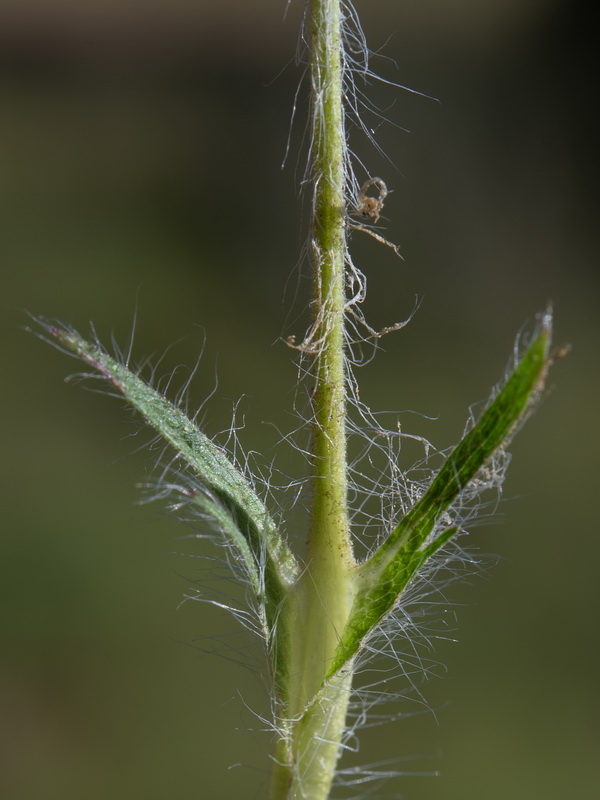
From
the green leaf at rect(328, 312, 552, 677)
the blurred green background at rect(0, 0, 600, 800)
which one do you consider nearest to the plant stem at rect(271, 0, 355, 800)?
the green leaf at rect(328, 312, 552, 677)

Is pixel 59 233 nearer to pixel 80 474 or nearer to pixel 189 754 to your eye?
pixel 80 474

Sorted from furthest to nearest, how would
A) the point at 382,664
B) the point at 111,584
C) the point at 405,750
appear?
the point at 111,584 → the point at 405,750 → the point at 382,664

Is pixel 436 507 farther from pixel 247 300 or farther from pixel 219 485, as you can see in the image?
pixel 247 300

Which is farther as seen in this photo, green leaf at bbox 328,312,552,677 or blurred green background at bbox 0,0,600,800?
blurred green background at bbox 0,0,600,800

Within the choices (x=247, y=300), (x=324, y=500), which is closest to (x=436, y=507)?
(x=324, y=500)

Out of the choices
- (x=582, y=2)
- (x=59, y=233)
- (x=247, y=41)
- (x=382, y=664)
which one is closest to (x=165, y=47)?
(x=247, y=41)

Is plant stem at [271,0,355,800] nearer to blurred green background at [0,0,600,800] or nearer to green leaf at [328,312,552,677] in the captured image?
green leaf at [328,312,552,677]
